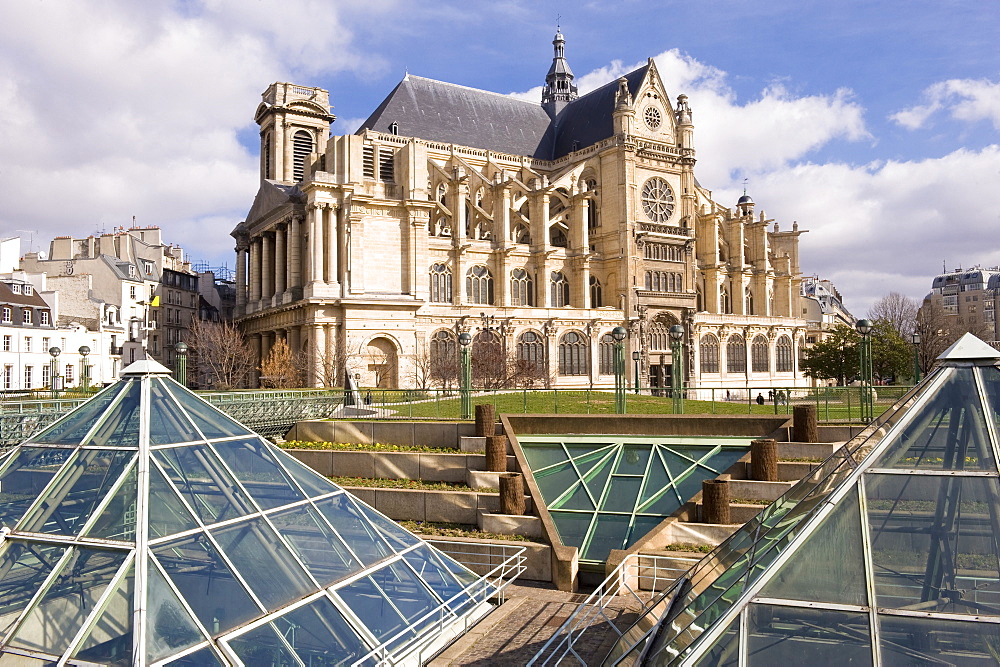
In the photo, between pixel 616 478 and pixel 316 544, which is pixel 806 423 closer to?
pixel 616 478

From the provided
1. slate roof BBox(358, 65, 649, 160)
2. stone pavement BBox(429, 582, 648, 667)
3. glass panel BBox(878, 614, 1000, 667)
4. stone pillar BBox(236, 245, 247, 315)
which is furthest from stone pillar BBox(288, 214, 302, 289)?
glass panel BBox(878, 614, 1000, 667)

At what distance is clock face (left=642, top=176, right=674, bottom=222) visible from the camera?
62.6 meters

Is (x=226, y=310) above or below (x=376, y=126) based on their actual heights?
below

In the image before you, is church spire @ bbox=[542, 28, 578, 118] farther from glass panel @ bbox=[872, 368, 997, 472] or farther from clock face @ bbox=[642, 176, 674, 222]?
glass panel @ bbox=[872, 368, 997, 472]

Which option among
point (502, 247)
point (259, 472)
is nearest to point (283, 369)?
point (502, 247)

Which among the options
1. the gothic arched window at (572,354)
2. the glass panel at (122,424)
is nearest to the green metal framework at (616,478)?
the glass panel at (122,424)

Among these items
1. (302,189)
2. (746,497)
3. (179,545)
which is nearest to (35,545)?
(179,545)

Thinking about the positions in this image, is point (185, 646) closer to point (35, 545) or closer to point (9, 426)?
point (35, 545)

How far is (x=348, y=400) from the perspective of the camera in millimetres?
28891

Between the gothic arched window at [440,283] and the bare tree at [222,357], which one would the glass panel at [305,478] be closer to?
the bare tree at [222,357]

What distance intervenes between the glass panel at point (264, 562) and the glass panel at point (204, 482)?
0.82ft

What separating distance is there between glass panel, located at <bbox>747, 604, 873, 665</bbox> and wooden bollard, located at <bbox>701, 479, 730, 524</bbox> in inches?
437

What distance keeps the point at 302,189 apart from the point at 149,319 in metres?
21.0

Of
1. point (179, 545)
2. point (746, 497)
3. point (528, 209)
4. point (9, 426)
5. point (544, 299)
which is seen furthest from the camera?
point (528, 209)
